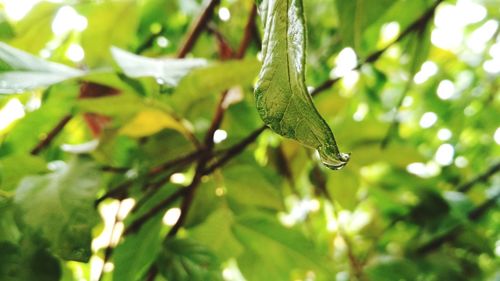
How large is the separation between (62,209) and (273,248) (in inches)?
9.3

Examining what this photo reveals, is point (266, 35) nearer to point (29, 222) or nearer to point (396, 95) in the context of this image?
point (29, 222)

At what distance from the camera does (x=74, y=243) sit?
0.30 meters

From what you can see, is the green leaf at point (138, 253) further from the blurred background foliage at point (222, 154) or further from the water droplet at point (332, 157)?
the water droplet at point (332, 157)

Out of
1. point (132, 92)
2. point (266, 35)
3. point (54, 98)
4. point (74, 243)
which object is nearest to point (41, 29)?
point (54, 98)

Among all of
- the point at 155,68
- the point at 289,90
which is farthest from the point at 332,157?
the point at 155,68

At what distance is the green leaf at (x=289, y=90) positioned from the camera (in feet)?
0.54

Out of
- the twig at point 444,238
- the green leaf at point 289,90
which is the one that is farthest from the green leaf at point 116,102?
the twig at point 444,238

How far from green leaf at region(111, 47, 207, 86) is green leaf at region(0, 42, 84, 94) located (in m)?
0.03

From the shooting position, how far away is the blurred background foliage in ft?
1.10

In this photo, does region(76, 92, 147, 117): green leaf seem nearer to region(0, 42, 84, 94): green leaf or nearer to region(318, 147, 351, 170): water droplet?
region(0, 42, 84, 94): green leaf

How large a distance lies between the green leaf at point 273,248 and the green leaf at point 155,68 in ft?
0.62

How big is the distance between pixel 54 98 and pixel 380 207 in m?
0.44

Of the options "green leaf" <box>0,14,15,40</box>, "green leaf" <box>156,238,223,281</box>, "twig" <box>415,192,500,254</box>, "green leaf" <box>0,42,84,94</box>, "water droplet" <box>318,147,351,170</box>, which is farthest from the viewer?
"twig" <box>415,192,500,254</box>

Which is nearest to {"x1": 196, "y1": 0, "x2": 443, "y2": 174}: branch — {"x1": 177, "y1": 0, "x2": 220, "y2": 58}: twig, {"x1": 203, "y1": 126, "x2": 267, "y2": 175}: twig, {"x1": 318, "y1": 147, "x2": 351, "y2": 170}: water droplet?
{"x1": 203, "y1": 126, "x2": 267, "y2": 175}: twig
